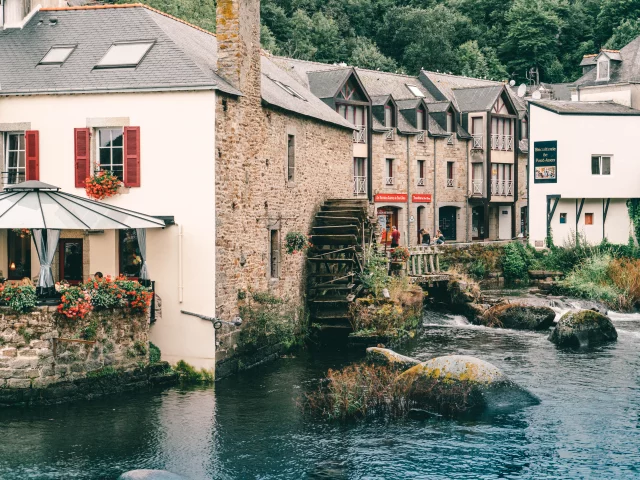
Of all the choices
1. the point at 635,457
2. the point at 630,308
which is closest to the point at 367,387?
Result: the point at 635,457

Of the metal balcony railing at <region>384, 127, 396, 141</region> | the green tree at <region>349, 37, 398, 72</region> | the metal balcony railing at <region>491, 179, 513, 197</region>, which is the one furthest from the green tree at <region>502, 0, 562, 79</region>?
the metal balcony railing at <region>384, 127, 396, 141</region>

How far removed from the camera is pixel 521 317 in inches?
1105

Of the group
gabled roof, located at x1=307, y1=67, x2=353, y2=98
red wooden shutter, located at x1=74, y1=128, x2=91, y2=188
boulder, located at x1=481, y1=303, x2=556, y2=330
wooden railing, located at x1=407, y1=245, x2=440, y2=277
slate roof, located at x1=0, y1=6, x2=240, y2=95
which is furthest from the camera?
gabled roof, located at x1=307, y1=67, x2=353, y2=98

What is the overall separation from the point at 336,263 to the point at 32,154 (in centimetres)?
1026

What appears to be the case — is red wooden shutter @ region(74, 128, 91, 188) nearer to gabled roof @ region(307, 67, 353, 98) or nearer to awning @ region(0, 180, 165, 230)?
awning @ region(0, 180, 165, 230)

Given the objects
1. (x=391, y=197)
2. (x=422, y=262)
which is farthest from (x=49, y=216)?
(x=391, y=197)

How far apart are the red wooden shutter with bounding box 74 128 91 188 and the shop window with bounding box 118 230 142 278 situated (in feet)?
4.98

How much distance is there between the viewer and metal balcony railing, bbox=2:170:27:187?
21406mm

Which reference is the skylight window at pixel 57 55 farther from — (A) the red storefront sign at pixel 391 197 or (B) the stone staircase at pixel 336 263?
(A) the red storefront sign at pixel 391 197

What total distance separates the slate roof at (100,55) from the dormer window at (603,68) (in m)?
29.4

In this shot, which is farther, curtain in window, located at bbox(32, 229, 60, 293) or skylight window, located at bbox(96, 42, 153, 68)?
skylight window, located at bbox(96, 42, 153, 68)

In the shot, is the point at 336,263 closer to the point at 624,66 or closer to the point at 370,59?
the point at 624,66

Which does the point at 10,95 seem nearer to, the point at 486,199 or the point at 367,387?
the point at 367,387

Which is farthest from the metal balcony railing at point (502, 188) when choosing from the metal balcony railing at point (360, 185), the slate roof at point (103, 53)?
the slate roof at point (103, 53)
